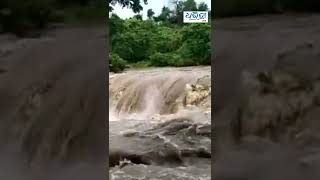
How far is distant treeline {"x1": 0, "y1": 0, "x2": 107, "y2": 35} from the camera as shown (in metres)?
2.18

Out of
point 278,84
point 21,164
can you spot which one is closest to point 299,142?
point 278,84

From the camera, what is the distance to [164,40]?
8.65m

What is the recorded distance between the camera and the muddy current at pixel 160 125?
4.34m

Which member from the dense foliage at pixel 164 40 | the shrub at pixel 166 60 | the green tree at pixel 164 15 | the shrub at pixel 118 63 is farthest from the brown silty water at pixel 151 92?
the green tree at pixel 164 15

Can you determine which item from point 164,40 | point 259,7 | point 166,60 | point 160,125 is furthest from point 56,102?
point 166,60

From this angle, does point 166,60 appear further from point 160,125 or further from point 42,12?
point 42,12

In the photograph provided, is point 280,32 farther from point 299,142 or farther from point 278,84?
point 299,142

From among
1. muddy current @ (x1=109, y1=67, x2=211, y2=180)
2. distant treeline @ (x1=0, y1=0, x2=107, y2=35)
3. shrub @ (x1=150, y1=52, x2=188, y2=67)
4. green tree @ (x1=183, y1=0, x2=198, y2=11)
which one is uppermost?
green tree @ (x1=183, y1=0, x2=198, y2=11)

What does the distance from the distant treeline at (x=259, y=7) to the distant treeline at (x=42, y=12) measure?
1.70ft
